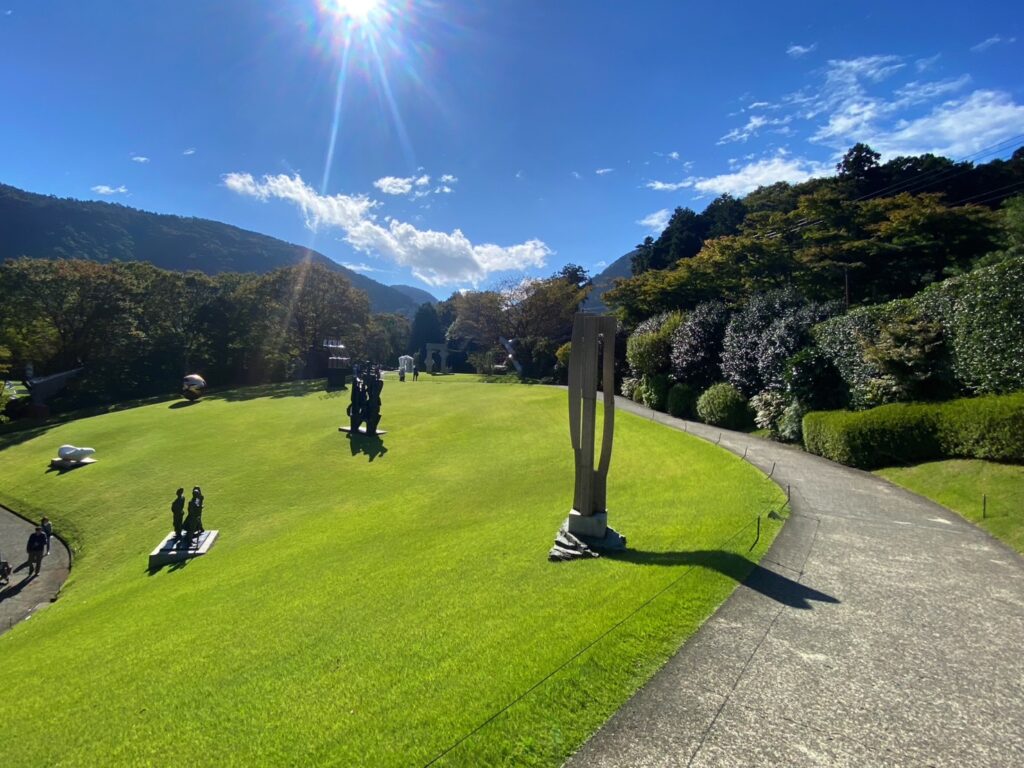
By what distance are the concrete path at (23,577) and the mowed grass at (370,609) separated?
587mm

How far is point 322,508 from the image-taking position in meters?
17.3

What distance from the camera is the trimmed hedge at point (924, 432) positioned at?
12.3m

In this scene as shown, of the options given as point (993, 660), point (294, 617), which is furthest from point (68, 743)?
point (993, 660)

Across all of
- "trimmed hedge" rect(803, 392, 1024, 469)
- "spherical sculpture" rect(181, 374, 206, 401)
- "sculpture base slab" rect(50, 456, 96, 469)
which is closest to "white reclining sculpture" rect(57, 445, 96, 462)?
"sculpture base slab" rect(50, 456, 96, 469)

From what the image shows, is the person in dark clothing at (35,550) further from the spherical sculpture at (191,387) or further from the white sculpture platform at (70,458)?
the spherical sculpture at (191,387)

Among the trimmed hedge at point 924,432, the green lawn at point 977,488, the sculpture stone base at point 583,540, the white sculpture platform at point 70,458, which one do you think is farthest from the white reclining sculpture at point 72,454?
the green lawn at point 977,488

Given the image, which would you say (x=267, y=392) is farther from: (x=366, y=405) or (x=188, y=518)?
(x=188, y=518)

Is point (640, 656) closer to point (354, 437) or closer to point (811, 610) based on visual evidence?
point (811, 610)

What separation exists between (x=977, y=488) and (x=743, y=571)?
795 centimetres

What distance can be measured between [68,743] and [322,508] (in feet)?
38.1

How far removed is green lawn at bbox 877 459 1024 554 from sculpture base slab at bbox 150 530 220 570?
19.2 metres

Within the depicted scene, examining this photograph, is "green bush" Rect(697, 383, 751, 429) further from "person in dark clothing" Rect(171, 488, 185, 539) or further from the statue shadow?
"person in dark clothing" Rect(171, 488, 185, 539)

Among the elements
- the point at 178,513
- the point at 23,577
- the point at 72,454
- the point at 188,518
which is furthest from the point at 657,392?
the point at 72,454

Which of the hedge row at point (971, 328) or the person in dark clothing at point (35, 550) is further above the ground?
the hedge row at point (971, 328)
